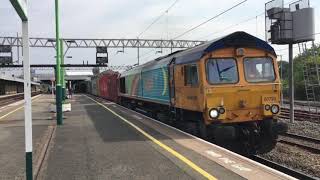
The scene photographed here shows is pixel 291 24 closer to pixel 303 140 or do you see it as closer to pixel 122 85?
pixel 303 140

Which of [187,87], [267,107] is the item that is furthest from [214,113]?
[187,87]

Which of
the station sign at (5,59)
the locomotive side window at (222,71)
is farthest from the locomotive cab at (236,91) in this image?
the station sign at (5,59)

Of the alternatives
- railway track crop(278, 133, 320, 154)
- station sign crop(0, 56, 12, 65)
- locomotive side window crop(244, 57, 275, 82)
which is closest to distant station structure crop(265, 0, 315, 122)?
railway track crop(278, 133, 320, 154)

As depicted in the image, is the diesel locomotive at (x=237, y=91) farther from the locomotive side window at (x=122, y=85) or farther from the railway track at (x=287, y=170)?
the locomotive side window at (x=122, y=85)

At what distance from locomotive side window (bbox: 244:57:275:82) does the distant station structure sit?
8.25 meters

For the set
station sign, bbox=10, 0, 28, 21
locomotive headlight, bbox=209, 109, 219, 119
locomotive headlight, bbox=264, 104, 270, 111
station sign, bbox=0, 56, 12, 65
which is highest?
station sign, bbox=0, 56, 12, 65

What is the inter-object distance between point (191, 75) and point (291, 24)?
32.4ft

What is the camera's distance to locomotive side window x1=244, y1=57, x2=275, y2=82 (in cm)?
1345

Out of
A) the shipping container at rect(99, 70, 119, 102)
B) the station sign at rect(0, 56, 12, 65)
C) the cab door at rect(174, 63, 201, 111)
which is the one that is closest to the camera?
the cab door at rect(174, 63, 201, 111)

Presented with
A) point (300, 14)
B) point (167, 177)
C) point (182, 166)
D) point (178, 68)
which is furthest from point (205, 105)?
point (300, 14)

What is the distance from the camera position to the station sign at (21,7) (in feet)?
18.1

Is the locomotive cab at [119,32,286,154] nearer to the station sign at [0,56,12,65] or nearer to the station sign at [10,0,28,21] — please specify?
the station sign at [10,0,28,21]

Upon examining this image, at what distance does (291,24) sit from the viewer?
72.1 feet

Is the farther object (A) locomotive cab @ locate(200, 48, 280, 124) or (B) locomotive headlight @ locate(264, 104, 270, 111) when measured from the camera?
(B) locomotive headlight @ locate(264, 104, 270, 111)
